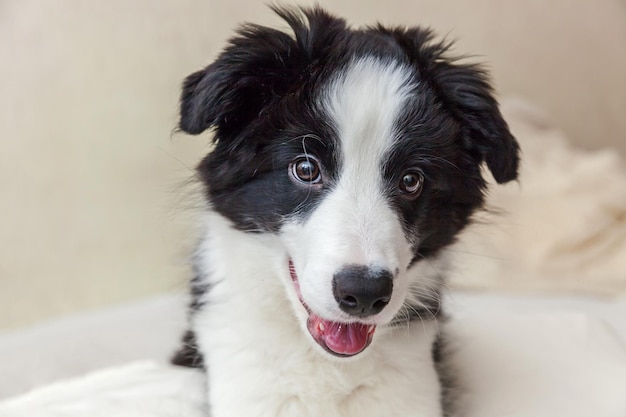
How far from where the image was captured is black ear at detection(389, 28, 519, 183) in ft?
7.03

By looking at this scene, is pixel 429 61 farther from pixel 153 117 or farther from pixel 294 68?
pixel 153 117

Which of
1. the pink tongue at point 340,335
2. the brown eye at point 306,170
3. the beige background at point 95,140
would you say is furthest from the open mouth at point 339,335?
the beige background at point 95,140

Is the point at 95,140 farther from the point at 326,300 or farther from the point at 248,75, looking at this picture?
the point at 326,300

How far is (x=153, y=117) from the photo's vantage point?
13.6 ft

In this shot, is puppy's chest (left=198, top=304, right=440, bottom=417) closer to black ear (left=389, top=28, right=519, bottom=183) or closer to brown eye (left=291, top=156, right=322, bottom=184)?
brown eye (left=291, top=156, right=322, bottom=184)

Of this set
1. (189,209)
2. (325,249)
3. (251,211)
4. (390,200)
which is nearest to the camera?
(325,249)

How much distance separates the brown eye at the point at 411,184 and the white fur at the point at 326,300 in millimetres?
91

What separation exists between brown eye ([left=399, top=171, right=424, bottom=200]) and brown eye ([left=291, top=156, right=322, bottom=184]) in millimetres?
236

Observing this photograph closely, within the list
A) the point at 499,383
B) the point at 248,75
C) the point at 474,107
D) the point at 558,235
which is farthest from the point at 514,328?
the point at 248,75

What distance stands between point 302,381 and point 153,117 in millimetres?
2402

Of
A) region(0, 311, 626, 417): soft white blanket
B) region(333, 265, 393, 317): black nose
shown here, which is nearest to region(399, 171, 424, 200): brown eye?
region(333, 265, 393, 317): black nose

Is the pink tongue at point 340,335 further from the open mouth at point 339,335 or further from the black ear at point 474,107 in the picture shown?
the black ear at point 474,107

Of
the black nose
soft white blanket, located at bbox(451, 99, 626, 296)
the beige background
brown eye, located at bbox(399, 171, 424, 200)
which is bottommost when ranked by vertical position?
the beige background

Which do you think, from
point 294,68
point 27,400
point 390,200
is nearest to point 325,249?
point 390,200
